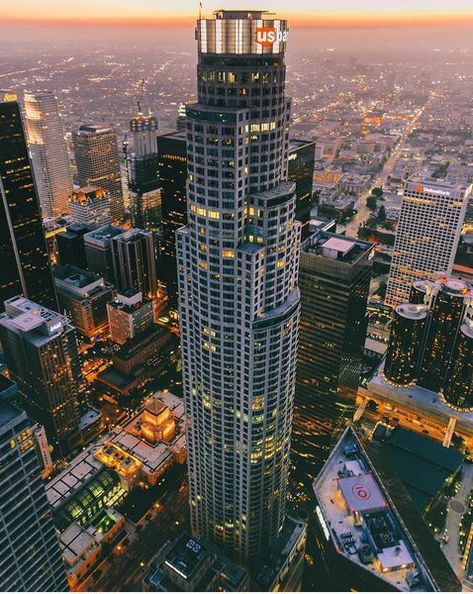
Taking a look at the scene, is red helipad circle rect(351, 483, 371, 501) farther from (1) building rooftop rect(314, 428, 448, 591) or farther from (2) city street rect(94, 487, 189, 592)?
(2) city street rect(94, 487, 189, 592)

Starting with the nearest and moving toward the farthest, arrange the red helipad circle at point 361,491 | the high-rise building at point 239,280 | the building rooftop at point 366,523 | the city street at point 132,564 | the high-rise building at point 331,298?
the high-rise building at point 239,280
the building rooftop at point 366,523
the red helipad circle at point 361,491
the high-rise building at point 331,298
the city street at point 132,564

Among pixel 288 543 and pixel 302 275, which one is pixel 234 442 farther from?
pixel 302 275

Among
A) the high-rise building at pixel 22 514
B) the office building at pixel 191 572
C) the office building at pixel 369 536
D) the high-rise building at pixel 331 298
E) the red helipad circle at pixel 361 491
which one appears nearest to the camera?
the high-rise building at pixel 22 514

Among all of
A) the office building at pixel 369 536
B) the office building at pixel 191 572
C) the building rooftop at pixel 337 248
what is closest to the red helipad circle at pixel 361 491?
the office building at pixel 369 536

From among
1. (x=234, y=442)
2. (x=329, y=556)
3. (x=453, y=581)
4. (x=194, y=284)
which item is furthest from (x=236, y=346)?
(x=453, y=581)

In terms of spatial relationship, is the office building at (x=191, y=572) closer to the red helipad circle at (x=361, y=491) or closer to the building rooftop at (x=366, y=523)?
the building rooftop at (x=366, y=523)
